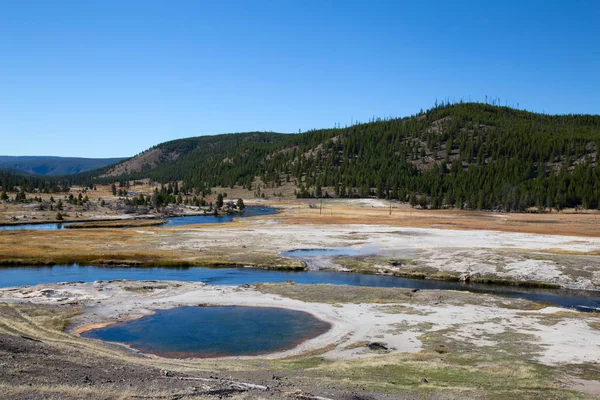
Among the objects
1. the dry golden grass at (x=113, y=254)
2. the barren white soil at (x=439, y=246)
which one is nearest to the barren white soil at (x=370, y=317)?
the barren white soil at (x=439, y=246)

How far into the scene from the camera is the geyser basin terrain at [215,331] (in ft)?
103

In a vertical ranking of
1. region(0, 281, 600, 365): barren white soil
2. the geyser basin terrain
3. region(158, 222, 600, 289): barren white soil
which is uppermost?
region(158, 222, 600, 289): barren white soil

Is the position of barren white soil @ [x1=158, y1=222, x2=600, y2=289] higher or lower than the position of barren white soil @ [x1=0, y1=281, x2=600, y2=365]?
higher

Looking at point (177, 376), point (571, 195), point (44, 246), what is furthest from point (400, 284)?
point (571, 195)

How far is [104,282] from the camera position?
50.1 metres

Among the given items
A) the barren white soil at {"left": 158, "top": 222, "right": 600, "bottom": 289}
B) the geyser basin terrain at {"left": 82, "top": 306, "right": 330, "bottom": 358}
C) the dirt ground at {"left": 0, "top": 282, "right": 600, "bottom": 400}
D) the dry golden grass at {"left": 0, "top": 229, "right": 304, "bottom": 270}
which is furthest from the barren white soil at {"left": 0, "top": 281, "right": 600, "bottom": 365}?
the dry golden grass at {"left": 0, "top": 229, "right": 304, "bottom": 270}

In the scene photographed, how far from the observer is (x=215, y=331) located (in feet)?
115

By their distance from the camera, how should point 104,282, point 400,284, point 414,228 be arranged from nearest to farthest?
point 104,282, point 400,284, point 414,228

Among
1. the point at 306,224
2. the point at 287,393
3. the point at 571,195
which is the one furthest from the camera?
the point at 571,195

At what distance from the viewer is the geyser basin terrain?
3139 cm

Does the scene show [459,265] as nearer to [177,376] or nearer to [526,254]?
[526,254]

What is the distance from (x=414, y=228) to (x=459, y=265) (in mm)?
48598

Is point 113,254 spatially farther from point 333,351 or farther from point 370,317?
point 333,351

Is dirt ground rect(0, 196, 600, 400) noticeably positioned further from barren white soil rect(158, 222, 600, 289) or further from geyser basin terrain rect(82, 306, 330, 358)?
geyser basin terrain rect(82, 306, 330, 358)
